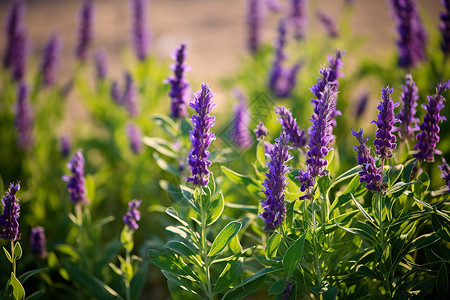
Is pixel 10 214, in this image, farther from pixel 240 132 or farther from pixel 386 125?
pixel 386 125

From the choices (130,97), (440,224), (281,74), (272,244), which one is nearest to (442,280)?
(440,224)

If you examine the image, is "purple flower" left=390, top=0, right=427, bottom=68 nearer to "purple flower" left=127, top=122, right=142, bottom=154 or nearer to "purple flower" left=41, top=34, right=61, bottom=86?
"purple flower" left=127, top=122, right=142, bottom=154

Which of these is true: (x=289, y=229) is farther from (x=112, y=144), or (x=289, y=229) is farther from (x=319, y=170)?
(x=112, y=144)

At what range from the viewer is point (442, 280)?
1.51m

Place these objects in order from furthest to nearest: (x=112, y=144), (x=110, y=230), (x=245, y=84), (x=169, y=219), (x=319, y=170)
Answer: (x=245, y=84) < (x=112, y=144) < (x=110, y=230) < (x=169, y=219) < (x=319, y=170)

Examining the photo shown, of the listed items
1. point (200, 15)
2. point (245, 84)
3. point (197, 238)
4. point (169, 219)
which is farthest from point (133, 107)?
point (200, 15)

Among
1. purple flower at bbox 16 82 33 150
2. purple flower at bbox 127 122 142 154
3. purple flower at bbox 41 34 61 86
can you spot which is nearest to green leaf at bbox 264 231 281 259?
purple flower at bbox 127 122 142 154

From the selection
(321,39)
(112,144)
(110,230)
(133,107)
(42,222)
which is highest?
(321,39)

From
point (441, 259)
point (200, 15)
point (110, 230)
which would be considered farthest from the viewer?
point (200, 15)

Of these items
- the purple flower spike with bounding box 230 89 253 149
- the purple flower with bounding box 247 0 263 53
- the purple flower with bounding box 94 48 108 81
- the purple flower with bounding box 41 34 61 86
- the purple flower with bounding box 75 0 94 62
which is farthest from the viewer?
the purple flower with bounding box 247 0 263 53

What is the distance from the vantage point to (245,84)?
171 inches

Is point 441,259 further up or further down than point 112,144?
further down

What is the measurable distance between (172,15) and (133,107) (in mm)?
5969

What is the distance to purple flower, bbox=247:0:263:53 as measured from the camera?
13.7ft
